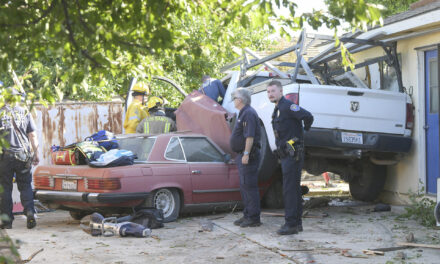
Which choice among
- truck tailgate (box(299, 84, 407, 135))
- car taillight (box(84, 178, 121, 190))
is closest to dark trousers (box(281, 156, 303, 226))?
truck tailgate (box(299, 84, 407, 135))

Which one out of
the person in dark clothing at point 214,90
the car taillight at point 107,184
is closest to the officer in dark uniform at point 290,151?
the car taillight at point 107,184

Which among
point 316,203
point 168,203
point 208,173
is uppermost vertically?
point 208,173

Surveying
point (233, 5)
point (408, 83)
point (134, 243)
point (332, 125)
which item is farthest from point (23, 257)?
point (408, 83)

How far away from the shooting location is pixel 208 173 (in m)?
9.89

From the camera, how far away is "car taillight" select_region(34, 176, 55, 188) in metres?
9.46

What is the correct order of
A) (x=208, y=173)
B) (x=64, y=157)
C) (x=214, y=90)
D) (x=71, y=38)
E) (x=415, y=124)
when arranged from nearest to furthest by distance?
(x=71, y=38) < (x=64, y=157) < (x=208, y=173) < (x=415, y=124) < (x=214, y=90)

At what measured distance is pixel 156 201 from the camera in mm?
9320

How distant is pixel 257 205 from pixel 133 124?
3.87m

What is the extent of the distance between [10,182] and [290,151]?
12.9ft

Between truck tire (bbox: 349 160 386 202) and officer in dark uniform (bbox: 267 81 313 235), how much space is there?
3.12 m

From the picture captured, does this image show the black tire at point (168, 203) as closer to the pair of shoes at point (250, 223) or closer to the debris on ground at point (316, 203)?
the pair of shoes at point (250, 223)

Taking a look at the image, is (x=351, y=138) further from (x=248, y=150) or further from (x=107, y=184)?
(x=107, y=184)

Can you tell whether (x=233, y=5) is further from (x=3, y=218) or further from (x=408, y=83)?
(x=408, y=83)

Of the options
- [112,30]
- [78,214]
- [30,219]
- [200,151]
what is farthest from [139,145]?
[112,30]
